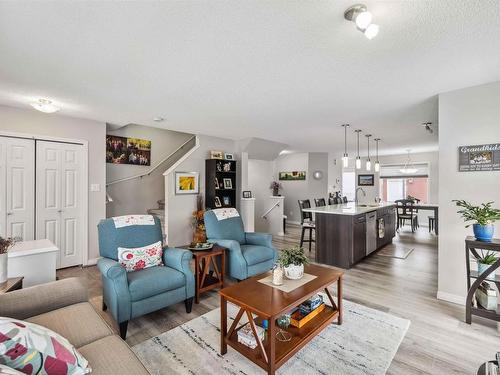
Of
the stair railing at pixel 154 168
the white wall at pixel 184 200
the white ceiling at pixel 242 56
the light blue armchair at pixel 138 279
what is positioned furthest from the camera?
the stair railing at pixel 154 168

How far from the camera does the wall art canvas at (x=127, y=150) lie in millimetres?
5328

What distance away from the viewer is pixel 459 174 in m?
2.89

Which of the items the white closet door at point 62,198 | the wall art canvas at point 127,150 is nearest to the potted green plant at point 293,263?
the white closet door at point 62,198

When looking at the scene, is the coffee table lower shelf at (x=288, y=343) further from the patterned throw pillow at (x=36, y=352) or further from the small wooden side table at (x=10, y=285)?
the small wooden side table at (x=10, y=285)

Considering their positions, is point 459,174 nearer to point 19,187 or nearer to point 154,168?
point 154,168

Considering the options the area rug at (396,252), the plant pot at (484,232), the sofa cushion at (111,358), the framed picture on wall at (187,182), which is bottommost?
the area rug at (396,252)

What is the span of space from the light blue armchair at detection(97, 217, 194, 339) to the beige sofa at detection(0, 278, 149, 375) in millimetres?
328

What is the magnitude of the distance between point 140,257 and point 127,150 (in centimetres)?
366

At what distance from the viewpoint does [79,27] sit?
5.90ft

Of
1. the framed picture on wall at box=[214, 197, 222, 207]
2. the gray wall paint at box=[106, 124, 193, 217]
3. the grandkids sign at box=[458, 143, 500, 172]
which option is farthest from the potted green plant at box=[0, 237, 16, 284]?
the grandkids sign at box=[458, 143, 500, 172]

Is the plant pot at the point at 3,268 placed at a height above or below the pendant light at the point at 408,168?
below

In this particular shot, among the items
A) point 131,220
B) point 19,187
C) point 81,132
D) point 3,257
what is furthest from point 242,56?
point 19,187

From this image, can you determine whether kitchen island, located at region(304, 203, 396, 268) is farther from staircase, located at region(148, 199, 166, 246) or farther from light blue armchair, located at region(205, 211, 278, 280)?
staircase, located at region(148, 199, 166, 246)

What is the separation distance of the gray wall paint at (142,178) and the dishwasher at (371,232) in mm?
4554
